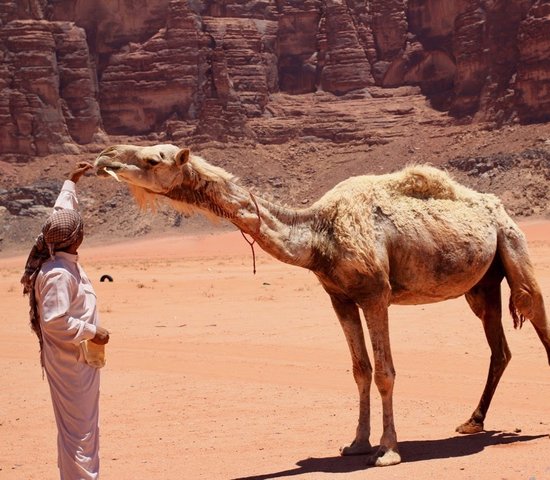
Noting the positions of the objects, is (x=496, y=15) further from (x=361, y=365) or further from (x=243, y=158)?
(x=361, y=365)

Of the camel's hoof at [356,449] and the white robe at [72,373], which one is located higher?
the white robe at [72,373]

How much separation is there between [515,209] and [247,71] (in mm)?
34240

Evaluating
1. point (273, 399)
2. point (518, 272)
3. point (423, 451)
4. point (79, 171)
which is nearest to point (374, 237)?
point (518, 272)

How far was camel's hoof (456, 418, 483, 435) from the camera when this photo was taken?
9.43 m

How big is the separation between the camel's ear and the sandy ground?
8.43 feet

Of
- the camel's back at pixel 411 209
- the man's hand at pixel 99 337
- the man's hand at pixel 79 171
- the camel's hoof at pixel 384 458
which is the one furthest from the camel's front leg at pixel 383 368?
the man's hand at pixel 79 171

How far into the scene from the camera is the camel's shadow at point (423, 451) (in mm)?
8227

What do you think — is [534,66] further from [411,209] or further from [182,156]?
[182,156]

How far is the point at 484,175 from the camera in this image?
225 feet

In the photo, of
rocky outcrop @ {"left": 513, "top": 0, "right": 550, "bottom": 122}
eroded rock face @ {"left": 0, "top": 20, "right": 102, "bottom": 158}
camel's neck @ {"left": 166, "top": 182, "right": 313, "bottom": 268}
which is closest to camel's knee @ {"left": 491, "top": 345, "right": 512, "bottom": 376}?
camel's neck @ {"left": 166, "top": 182, "right": 313, "bottom": 268}

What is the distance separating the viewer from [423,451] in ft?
28.6

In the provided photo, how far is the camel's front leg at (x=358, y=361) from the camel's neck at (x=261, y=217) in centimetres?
54

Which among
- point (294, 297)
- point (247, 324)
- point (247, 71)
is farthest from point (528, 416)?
point (247, 71)

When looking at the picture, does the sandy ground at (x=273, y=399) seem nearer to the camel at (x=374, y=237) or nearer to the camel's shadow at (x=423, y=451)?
the camel's shadow at (x=423, y=451)
